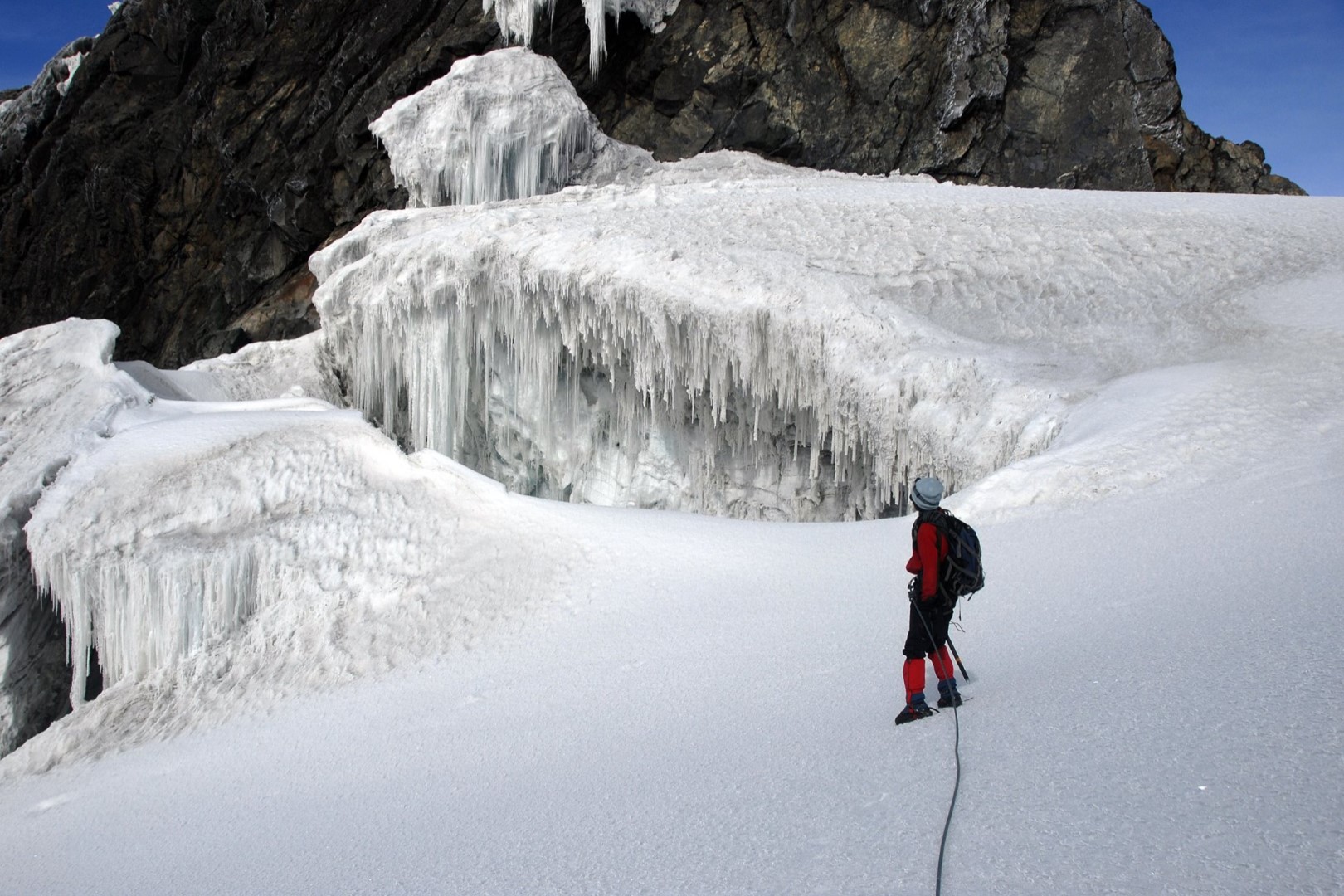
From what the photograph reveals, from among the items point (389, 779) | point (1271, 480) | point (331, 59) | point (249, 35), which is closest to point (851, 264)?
point (1271, 480)

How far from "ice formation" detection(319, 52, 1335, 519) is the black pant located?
463 cm

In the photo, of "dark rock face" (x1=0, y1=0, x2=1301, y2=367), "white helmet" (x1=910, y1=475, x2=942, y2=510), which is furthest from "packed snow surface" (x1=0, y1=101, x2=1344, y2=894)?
"dark rock face" (x1=0, y1=0, x2=1301, y2=367)

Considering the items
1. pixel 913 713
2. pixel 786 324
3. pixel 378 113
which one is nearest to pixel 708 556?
pixel 786 324

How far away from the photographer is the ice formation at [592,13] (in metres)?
22.0

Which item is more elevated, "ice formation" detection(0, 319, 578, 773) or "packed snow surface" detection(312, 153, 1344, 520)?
"packed snow surface" detection(312, 153, 1344, 520)

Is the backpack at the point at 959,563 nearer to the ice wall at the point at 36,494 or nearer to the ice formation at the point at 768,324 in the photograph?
the ice formation at the point at 768,324

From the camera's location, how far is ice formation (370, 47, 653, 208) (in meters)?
15.5

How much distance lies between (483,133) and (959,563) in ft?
45.7

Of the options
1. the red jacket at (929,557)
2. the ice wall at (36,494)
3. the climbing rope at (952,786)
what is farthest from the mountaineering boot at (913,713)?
the ice wall at (36,494)

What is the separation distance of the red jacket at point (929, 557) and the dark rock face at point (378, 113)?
19.7 meters

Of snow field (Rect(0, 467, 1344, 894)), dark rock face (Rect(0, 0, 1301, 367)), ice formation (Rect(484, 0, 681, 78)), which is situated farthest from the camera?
ice formation (Rect(484, 0, 681, 78))

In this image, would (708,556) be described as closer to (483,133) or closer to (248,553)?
(248,553)

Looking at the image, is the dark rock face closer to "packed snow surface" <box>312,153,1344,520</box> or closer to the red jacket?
"packed snow surface" <box>312,153,1344,520</box>

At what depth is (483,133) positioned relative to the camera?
15.5 metres
